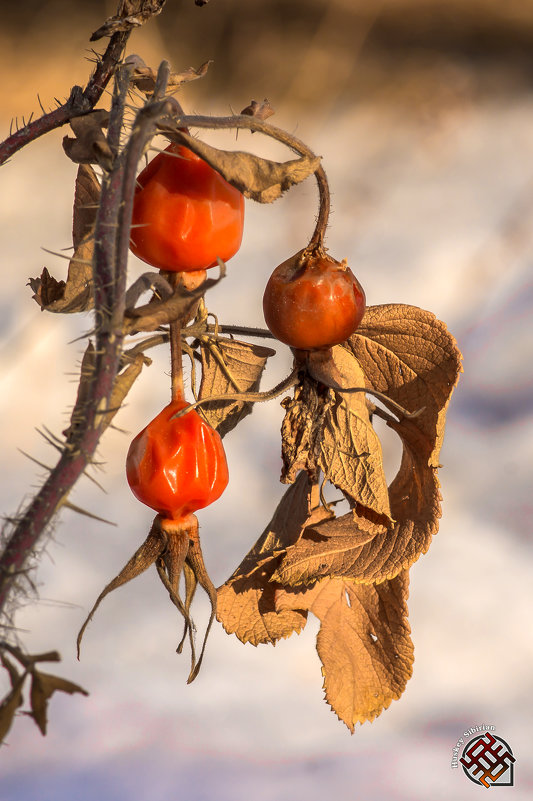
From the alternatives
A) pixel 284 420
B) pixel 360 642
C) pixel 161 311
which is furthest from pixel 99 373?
pixel 360 642

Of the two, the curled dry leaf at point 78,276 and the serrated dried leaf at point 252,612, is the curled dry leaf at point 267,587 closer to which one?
the serrated dried leaf at point 252,612

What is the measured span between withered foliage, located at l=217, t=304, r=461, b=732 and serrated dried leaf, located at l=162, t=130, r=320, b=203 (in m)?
0.09

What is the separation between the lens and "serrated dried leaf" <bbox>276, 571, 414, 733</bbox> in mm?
448

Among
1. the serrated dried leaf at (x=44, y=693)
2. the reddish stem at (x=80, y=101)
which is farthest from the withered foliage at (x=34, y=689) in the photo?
the reddish stem at (x=80, y=101)

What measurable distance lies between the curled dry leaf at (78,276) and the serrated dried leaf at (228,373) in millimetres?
69

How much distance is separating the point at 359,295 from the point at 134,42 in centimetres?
43

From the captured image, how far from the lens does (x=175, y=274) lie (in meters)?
0.35

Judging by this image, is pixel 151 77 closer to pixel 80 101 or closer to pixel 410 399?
pixel 80 101

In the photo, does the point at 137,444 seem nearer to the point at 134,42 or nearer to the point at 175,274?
the point at 175,274

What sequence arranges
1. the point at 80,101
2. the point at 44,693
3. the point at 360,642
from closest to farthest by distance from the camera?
1. the point at 44,693
2. the point at 80,101
3. the point at 360,642

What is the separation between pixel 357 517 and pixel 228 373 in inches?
3.8

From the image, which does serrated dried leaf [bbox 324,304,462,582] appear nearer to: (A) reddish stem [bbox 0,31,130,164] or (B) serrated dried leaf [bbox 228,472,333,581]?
(B) serrated dried leaf [bbox 228,472,333,581]

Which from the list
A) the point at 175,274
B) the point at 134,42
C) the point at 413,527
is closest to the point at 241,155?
the point at 175,274

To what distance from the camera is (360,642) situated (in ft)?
1.51
